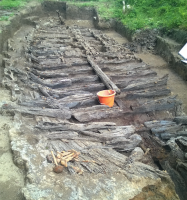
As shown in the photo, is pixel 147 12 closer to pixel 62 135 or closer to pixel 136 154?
pixel 136 154

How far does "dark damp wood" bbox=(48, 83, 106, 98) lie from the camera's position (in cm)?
625

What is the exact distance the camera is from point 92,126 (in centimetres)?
486

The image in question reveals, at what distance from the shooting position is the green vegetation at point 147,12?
10.9 m

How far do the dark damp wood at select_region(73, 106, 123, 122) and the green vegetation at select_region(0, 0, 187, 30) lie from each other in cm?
683

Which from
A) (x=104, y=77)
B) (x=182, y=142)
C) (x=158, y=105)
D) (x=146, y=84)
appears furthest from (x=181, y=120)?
(x=104, y=77)

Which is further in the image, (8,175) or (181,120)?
(181,120)

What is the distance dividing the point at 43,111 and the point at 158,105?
11.2 feet

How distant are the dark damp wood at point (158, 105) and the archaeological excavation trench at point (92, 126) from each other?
30 mm

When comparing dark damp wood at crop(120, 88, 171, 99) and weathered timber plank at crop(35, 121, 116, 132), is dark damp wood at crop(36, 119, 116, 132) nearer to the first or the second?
weathered timber plank at crop(35, 121, 116, 132)

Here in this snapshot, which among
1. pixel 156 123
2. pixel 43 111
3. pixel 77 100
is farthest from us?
pixel 77 100

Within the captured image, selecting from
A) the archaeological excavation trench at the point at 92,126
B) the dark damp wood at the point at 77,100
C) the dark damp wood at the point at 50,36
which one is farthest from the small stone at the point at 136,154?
the dark damp wood at the point at 50,36

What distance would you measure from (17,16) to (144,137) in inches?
468

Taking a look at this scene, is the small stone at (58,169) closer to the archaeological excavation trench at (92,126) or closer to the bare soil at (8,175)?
the archaeological excavation trench at (92,126)

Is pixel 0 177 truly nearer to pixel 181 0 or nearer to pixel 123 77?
pixel 123 77
